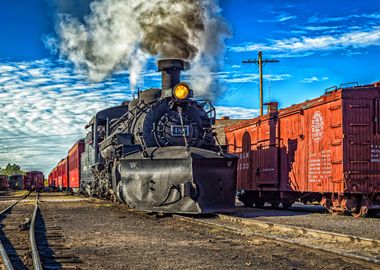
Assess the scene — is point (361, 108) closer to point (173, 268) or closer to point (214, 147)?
point (214, 147)

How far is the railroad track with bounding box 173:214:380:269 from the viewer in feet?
22.3

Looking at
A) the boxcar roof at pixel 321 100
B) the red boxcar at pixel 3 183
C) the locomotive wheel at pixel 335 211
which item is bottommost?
the red boxcar at pixel 3 183

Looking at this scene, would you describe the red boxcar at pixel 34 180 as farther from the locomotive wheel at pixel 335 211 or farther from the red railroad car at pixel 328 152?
the locomotive wheel at pixel 335 211

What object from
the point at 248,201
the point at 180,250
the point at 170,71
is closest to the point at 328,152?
the point at 170,71

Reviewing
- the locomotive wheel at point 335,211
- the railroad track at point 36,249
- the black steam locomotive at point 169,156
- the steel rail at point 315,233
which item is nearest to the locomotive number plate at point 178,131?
the black steam locomotive at point 169,156

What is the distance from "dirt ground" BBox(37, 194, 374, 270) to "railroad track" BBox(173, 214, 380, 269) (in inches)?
5.1

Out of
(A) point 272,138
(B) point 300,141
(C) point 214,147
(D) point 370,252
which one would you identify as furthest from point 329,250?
(A) point 272,138

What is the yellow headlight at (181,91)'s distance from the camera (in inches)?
535

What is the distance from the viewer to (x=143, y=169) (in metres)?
12.7

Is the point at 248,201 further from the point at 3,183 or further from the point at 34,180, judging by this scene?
the point at 3,183

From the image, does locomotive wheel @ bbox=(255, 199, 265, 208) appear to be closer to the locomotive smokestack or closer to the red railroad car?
the red railroad car

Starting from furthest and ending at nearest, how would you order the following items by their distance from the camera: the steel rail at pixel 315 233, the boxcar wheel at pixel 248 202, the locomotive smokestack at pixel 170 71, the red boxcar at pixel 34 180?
the red boxcar at pixel 34 180 → the boxcar wheel at pixel 248 202 → the locomotive smokestack at pixel 170 71 → the steel rail at pixel 315 233

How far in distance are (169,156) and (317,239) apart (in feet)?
15.8

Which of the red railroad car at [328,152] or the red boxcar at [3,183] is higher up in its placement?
the red railroad car at [328,152]
